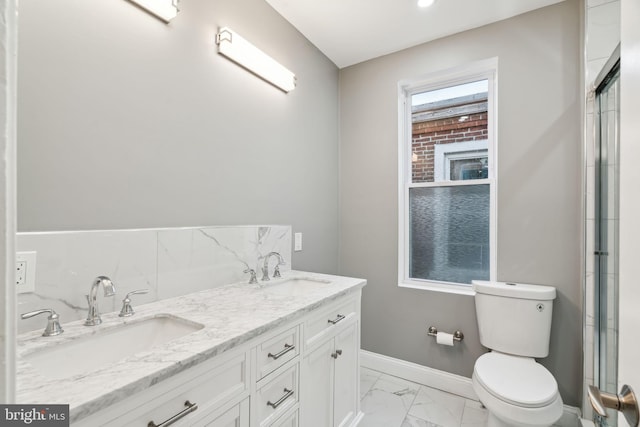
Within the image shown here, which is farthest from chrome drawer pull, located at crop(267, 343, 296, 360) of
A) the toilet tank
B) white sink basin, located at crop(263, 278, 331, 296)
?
the toilet tank

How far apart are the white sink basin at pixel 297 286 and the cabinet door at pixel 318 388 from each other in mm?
367

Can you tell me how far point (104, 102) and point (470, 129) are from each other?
226cm

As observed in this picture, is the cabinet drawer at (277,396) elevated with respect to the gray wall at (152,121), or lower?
lower

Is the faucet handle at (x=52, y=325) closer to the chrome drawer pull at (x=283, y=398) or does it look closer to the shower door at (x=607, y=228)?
the chrome drawer pull at (x=283, y=398)

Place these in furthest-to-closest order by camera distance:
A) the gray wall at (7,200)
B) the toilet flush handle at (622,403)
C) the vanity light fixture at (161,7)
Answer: the vanity light fixture at (161,7)
the toilet flush handle at (622,403)
the gray wall at (7,200)

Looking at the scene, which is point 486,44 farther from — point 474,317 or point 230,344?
point 230,344

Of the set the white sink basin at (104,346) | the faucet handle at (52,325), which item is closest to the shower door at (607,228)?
the white sink basin at (104,346)

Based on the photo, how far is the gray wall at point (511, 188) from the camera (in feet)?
5.94

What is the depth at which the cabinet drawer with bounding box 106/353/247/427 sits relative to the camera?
2.32ft

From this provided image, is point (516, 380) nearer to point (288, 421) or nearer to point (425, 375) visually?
point (425, 375)

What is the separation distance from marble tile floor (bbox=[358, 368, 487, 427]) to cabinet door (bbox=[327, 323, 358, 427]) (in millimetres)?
215

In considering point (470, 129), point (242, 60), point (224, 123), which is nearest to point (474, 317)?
point (470, 129)

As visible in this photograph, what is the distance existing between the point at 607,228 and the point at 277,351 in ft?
5.91

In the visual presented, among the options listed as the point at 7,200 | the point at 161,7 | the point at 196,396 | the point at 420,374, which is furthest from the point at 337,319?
the point at 161,7
